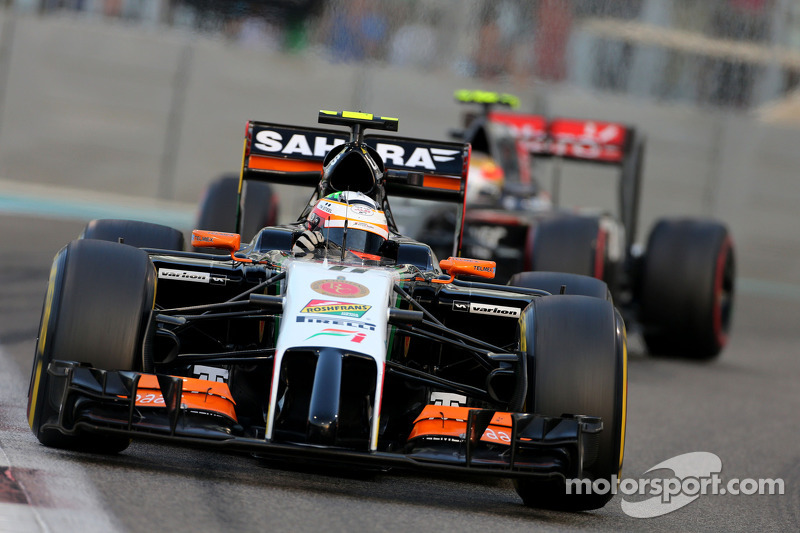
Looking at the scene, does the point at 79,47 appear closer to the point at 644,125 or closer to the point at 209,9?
the point at 209,9

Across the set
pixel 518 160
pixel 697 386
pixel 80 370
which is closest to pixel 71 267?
pixel 80 370

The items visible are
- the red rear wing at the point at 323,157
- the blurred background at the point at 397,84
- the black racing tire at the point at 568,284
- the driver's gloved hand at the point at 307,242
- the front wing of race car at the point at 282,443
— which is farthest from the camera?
the blurred background at the point at 397,84

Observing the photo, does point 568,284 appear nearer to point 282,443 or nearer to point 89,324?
point 282,443

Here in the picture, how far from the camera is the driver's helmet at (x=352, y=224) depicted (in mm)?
6797

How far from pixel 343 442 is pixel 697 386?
6060 millimetres

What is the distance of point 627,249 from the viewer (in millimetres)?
12266

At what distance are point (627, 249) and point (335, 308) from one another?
697 cm

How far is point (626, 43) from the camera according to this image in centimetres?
1922

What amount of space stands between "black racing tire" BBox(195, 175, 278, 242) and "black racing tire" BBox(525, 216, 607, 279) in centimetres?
212

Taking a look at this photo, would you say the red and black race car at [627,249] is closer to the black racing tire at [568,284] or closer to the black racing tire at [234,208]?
the black racing tire at [234,208]
